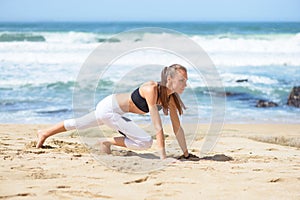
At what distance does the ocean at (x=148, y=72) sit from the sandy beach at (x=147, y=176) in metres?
3.19

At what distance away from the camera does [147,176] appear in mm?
4359

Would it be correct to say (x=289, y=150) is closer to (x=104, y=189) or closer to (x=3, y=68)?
(x=104, y=189)

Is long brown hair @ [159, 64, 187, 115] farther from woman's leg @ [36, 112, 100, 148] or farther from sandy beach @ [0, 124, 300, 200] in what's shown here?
woman's leg @ [36, 112, 100, 148]

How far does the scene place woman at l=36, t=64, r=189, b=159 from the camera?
493cm

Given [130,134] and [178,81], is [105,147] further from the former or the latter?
[178,81]

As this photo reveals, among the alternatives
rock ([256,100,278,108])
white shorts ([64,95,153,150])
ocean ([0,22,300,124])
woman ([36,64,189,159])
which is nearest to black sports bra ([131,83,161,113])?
woman ([36,64,189,159])

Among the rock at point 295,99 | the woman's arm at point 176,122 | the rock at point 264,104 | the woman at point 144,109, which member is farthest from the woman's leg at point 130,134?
the rock at point 295,99

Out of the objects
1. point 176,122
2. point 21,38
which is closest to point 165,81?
point 176,122

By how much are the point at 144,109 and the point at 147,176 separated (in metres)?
1.00

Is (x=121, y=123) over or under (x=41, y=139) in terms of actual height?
over

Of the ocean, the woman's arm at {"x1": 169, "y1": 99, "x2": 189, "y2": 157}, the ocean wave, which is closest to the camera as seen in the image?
the woman's arm at {"x1": 169, "y1": 99, "x2": 189, "y2": 157}

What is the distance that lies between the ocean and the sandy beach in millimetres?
3185

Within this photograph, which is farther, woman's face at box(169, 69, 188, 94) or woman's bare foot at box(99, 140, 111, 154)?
woman's bare foot at box(99, 140, 111, 154)

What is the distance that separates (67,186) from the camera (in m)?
4.02
